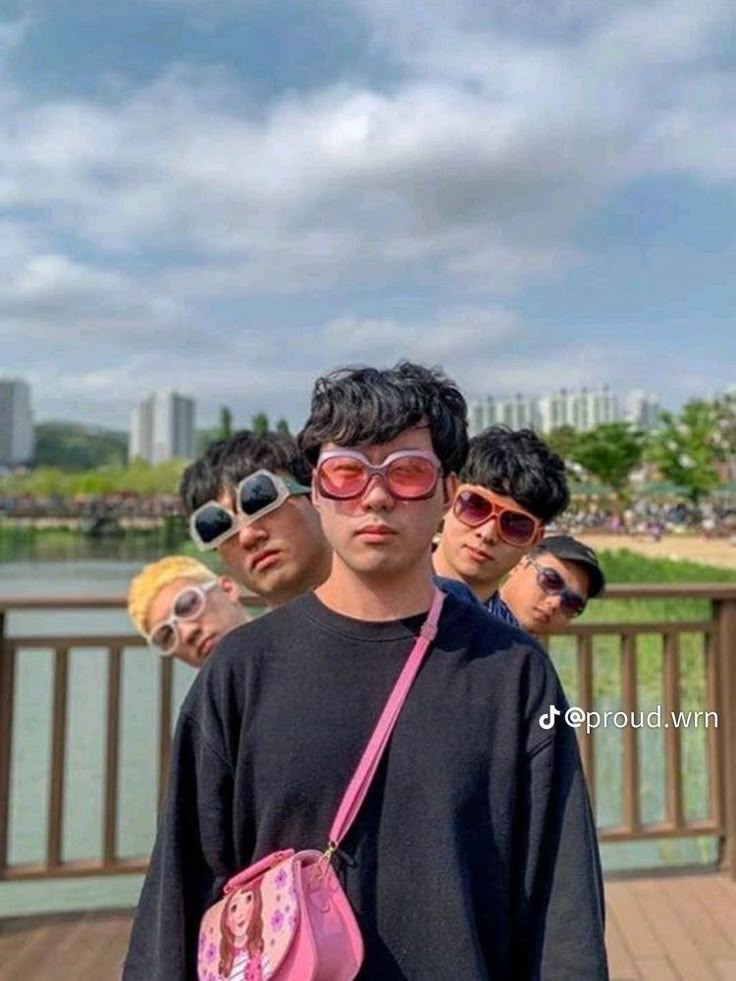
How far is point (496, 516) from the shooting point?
1.12 m

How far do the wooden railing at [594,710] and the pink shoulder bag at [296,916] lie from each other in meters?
1.45

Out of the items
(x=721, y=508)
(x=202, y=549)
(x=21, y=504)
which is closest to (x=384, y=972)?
(x=202, y=549)

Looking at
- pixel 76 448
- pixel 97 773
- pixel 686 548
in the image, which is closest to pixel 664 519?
pixel 686 548

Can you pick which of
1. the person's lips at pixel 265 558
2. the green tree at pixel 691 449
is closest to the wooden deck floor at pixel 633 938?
the person's lips at pixel 265 558

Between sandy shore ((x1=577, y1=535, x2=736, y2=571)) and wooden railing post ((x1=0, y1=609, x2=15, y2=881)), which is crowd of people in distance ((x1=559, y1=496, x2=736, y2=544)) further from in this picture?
wooden railing post ((x1=0, y1=609, x2=15, y2=881))

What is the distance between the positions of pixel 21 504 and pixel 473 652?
34.3 ft

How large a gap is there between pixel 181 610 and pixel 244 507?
0.16 meters

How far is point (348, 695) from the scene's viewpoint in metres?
0.71

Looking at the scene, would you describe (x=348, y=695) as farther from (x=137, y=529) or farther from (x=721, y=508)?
(x=137, y=529)

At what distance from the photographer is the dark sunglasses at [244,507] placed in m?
0.98

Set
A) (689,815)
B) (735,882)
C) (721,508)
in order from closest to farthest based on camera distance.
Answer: (735,882)
(689,815)
(721,508)

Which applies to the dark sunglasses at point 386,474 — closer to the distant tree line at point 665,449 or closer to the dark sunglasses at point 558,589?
the dark sunglasses at point 558,589

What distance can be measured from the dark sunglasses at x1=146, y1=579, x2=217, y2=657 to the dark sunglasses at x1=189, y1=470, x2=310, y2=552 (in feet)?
0.20

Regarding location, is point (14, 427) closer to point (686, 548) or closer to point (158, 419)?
point (158, 419)
